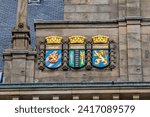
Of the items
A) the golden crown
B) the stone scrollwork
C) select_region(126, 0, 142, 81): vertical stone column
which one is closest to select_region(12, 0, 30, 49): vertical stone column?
the stone scrollwork

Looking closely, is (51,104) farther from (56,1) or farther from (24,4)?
(56,1)

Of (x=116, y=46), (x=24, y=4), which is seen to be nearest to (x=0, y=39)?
(x=24, y=4)

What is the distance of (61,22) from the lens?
51.5 metres

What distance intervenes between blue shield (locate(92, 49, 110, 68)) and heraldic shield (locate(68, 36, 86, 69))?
1.71ft

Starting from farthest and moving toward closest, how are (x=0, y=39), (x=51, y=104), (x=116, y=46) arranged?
(x=0, y=39), (x=116, y=46), (x=51, y=104)

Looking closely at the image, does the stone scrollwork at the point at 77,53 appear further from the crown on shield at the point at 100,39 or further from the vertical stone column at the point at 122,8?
the vertical stone column at the point at 122,8

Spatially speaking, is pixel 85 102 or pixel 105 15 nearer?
pixel 85 102

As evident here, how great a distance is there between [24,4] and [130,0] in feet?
17.3

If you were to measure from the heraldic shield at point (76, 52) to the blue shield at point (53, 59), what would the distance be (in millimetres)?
530

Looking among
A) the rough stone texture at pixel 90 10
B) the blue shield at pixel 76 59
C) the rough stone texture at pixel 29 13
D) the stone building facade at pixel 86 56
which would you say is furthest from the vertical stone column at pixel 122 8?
the rough stone texture at pixel 29 13

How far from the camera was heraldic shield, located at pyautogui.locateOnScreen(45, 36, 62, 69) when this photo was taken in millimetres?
50281

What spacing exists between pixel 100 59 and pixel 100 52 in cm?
37

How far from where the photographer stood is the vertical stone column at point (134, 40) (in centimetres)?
4988

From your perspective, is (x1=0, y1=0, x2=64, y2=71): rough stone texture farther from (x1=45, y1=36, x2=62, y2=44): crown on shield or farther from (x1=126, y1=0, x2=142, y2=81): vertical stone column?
(x1=126, y1=0, x2=142, y2=81): vertical stone column
